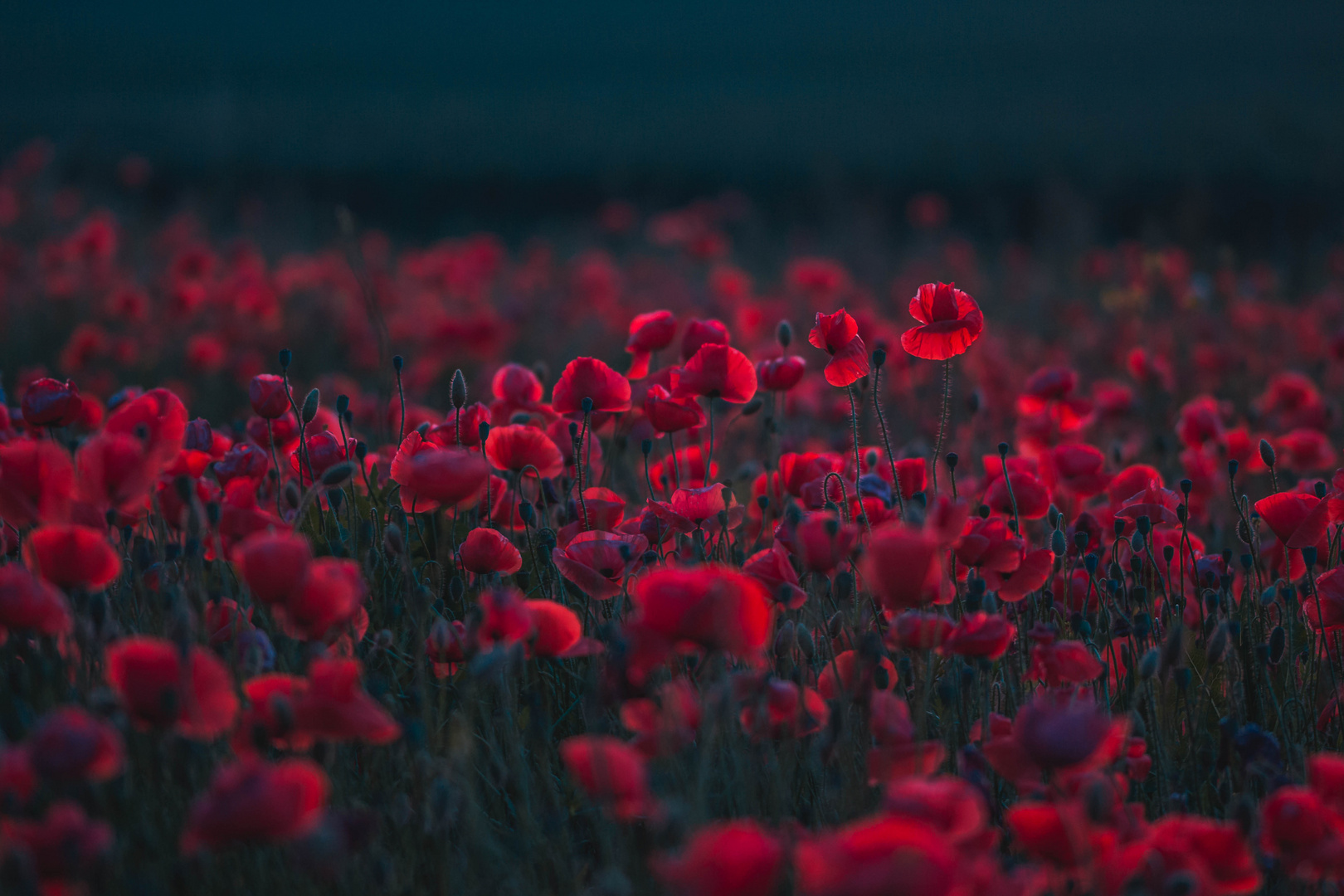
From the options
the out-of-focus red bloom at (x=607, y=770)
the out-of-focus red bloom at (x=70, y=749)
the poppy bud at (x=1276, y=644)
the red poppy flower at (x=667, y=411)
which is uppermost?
the red poppy flower at (x=667, y=411)

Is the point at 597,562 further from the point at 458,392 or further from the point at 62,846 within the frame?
the point at 62,846

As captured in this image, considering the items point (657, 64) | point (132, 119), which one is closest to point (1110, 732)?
point (132, 119)

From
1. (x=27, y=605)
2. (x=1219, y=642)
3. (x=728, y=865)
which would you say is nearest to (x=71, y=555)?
(x=27, y=605)

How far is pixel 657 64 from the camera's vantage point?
26.6m

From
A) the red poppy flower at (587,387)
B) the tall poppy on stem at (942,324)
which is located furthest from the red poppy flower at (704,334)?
the tall poppy on stem at (942,324)

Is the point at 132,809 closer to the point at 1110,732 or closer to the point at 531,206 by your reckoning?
the point at 1110,732

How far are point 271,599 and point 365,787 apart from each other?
0.57 meters

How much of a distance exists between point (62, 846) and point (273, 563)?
1.15ft

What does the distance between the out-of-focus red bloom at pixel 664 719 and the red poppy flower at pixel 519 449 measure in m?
0.71

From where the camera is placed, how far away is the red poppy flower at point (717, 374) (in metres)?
2.08

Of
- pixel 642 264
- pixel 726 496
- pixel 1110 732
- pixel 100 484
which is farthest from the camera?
pixel 642 264

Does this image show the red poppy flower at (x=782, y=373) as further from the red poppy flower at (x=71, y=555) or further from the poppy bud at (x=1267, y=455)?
the red poppy flower at (x=71, y=555)

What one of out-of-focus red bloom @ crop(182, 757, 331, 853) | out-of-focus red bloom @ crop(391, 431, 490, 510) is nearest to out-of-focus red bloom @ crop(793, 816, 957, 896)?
out-of-focus red bloom @ crop(182, 757, 331, 853)

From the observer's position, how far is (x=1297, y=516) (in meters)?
1.86
